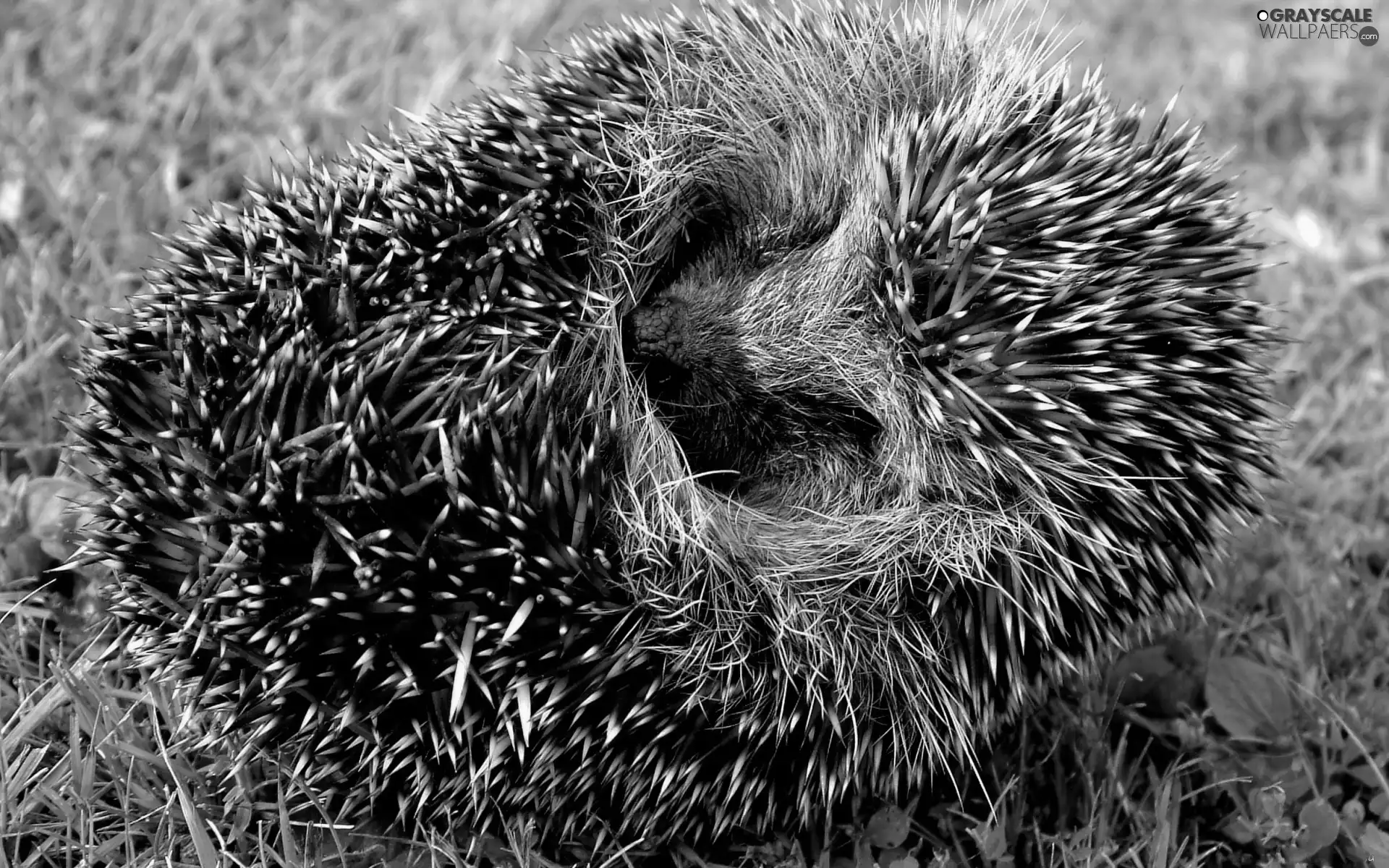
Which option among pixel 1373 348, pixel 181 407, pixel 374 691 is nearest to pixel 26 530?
pixel 181 407

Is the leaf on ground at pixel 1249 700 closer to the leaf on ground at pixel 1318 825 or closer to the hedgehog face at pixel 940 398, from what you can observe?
the leaf on ground at pixel 1318 825

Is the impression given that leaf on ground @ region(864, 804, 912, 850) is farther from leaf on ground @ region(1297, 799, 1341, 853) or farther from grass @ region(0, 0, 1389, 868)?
leaf on ground @ region(1297, 799, 1341, 853)

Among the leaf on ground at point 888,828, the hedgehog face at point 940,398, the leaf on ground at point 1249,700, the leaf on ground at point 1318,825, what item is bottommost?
the leaf on ground at point 1318,825

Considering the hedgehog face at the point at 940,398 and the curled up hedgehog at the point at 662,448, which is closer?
the curled up hedgehog at the point at 662,448

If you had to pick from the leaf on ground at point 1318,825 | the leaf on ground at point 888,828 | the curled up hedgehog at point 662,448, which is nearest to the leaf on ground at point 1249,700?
the leaf on ground at point 1318,825

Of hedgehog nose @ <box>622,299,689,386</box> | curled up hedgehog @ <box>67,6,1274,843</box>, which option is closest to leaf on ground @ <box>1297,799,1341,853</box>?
curled up hedgehog @ <box>67,6,1274,843</box>

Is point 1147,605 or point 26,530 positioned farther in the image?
point 26,530

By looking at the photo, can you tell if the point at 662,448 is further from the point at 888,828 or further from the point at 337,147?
the point at 337,147

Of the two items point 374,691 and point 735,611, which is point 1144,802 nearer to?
point 735,611
